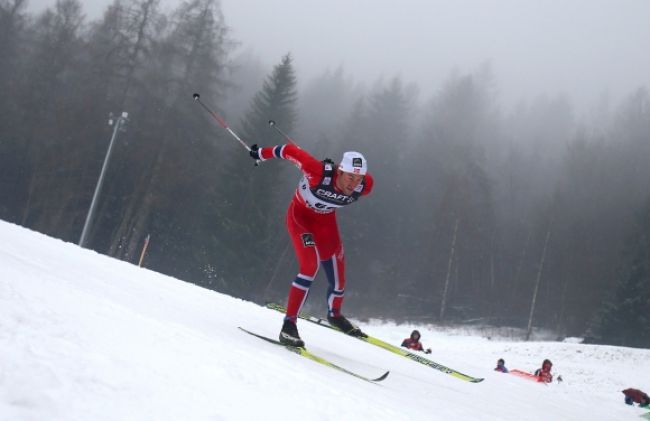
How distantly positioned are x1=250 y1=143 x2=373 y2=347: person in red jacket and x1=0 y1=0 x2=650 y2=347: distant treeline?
21750mm

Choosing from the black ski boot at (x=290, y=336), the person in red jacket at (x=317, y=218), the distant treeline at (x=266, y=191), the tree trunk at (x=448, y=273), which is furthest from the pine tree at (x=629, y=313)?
the black ski boot at (x=290, y=336)

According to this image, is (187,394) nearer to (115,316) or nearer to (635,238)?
(115,316)

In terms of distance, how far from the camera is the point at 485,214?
34500 mm

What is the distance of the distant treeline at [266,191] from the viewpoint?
26828 millimetres

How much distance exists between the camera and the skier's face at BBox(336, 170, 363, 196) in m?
5.26

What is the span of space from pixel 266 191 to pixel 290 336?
24362 mm

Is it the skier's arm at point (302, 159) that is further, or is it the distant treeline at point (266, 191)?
the distant treeline at point (266, 191)

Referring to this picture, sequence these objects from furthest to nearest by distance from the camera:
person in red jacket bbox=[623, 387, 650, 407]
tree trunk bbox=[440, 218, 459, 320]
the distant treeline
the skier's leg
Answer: tree trunk bbox=[440, 218, 459, 320] → the distant treeline → person in red jacket bbox=[623, 387, 650, 407] → the skier's leg

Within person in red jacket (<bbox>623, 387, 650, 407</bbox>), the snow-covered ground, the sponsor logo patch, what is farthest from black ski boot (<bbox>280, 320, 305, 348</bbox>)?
person in red jacket (<bbox>623, 387, 650, 407</bbox>)

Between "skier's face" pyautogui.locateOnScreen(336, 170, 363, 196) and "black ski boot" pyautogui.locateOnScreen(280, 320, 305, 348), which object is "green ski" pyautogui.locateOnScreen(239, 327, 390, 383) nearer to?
"black ski boot" pyautogui.locateOnScreen(280, 320, 305, 348)

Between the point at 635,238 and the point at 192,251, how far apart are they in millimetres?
24388

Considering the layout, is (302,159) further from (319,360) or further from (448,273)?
(448,273)

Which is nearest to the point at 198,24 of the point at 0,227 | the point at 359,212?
the point at 359,212

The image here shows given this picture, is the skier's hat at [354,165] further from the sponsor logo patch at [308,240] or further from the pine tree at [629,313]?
the pine tree at [629,313]
